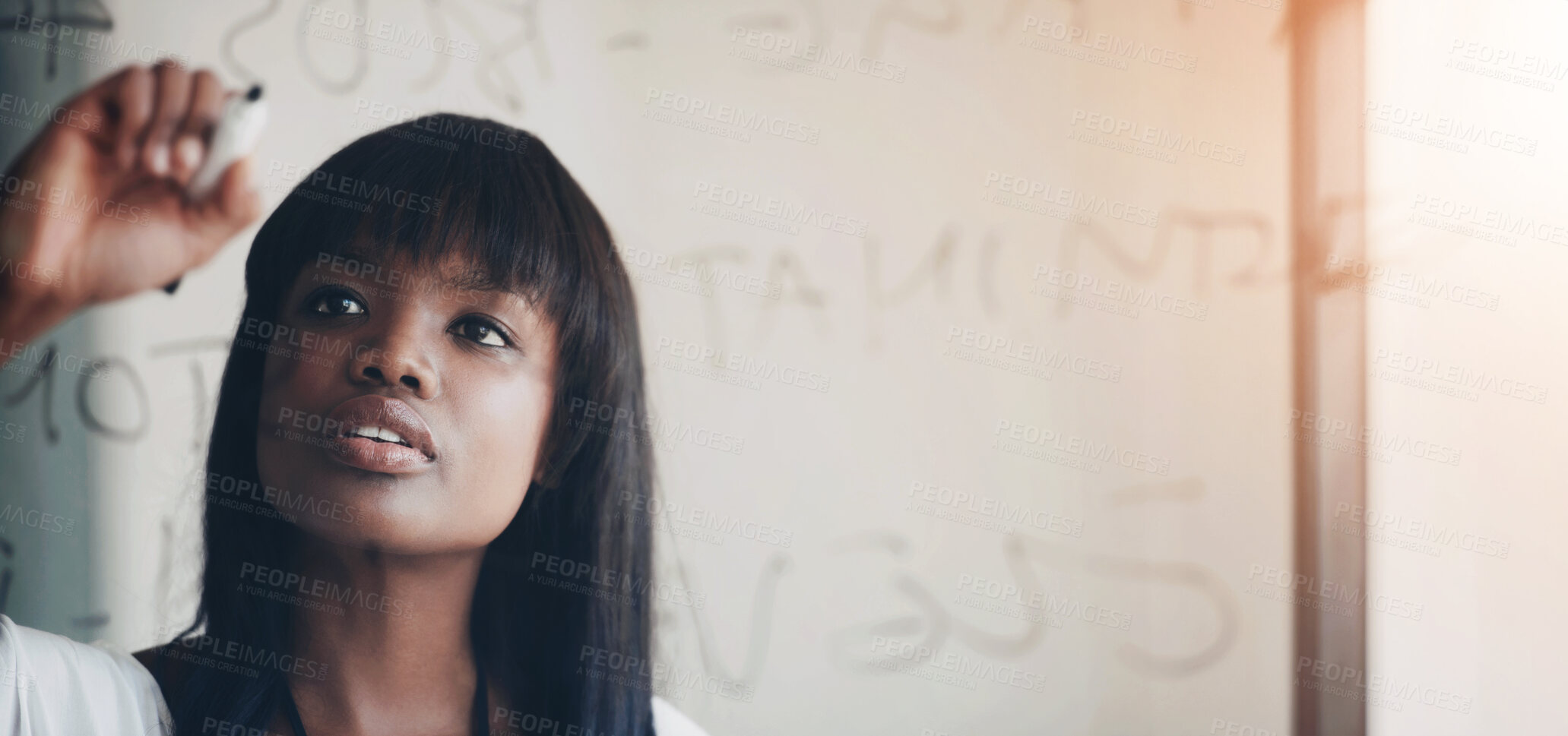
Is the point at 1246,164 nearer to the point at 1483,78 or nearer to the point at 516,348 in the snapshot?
the point at 1483,78

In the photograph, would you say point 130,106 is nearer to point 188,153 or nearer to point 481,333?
point 188,153

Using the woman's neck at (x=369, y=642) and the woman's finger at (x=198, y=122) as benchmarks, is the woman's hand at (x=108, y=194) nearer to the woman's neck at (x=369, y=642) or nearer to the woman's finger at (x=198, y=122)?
the woman's finger at (x=198, y=122)

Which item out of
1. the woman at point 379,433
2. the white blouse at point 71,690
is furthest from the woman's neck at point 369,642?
the white blouse at point 71,690

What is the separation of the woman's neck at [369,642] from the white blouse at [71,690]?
0.39 feet

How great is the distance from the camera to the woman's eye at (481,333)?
853mm

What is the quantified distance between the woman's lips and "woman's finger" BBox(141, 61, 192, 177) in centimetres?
27

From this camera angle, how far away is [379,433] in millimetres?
834

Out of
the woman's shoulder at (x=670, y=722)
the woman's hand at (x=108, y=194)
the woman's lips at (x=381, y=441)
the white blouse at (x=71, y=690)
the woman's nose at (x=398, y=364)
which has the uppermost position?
the woman's hand at (x=108, y=194)

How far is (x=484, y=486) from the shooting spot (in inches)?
33.7

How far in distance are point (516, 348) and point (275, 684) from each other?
36cm

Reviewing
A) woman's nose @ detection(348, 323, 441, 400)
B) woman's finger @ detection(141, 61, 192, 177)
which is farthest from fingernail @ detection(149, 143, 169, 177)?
woman's nose @ detection(348, 323, 441, 400)

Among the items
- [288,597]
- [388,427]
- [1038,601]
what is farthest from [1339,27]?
[288,597]

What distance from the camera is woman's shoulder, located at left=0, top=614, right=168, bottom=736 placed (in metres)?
0.77

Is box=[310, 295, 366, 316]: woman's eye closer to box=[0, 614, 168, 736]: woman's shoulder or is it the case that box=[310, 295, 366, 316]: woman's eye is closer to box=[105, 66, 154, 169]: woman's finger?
box=[105, 66, 154, 169]: woman's finger
